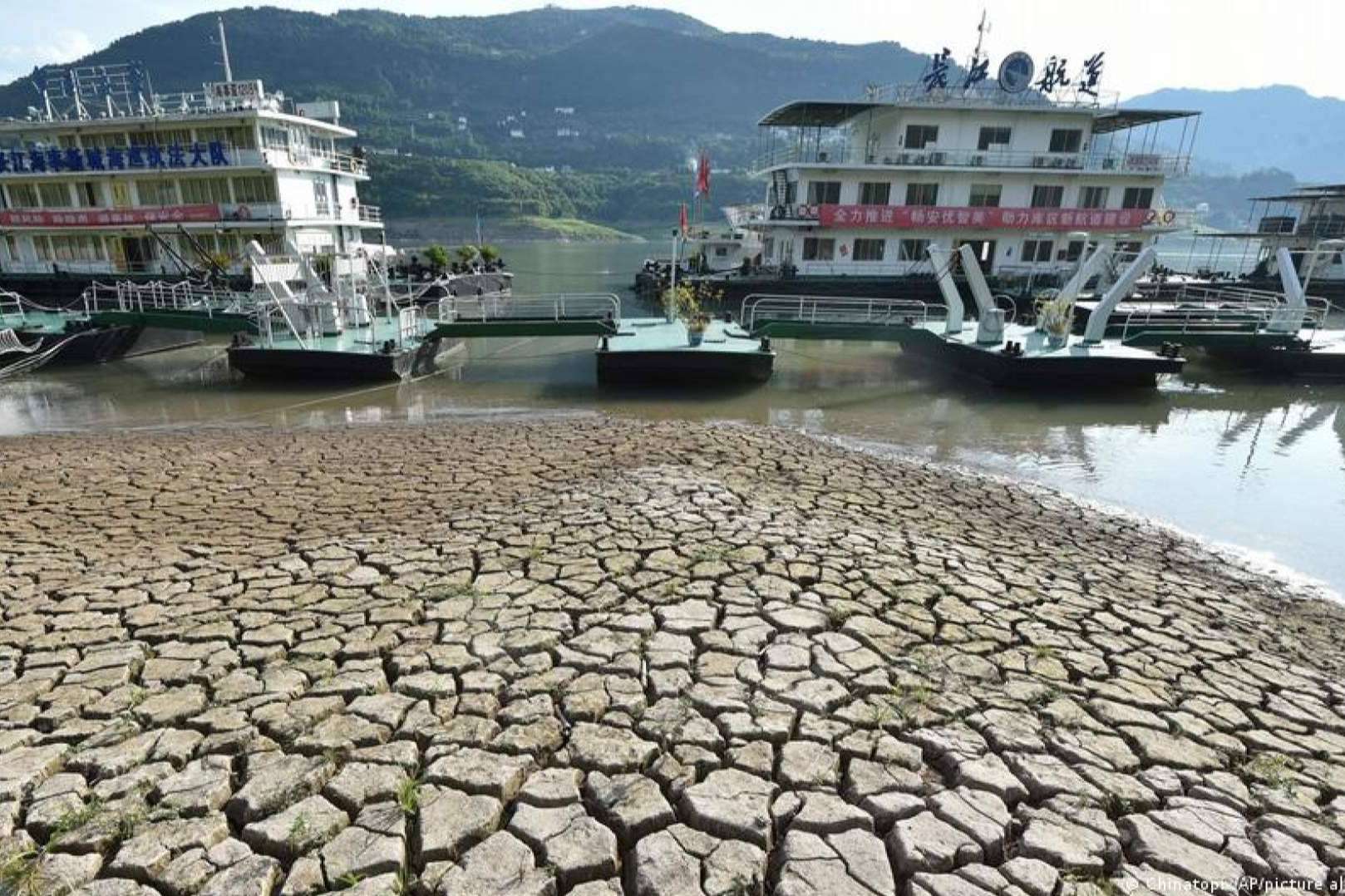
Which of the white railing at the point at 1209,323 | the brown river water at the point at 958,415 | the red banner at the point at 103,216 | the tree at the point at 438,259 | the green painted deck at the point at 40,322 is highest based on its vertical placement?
the red banner at the point at 103,216

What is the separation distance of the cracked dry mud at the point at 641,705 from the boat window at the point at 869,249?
23462mm

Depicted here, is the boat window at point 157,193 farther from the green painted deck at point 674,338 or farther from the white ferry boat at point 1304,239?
the white ferry boat at point 1304,239

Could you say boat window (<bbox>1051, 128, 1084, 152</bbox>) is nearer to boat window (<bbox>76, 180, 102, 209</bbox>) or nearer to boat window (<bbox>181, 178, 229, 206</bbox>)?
boat window (<bbox>181, 178, 229, 206</bbox>)

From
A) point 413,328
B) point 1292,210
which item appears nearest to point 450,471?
point 413,328

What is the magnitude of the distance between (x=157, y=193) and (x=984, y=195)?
105 ft

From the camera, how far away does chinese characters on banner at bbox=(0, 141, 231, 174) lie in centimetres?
2611

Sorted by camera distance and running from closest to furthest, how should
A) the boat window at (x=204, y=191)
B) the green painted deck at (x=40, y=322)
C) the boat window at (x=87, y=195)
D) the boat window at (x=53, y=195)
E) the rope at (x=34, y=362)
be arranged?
the rope at (x=34, y=362) < the green painted deck at (x=40, y=322) < the boat window at (x=204, y=191) < the boat window at (x=87, y=195) < the boat window at (x=53, y=195)

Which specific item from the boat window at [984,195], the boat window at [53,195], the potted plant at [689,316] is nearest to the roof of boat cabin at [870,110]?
the boat window at [984,195]

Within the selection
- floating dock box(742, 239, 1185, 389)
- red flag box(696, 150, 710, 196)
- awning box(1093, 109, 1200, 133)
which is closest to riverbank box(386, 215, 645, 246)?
awning box(1093, 109, 1200, 133)

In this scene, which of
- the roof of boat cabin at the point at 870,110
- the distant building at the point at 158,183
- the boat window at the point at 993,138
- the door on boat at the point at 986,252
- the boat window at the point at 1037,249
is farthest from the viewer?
the boat window at the point at 1037,249

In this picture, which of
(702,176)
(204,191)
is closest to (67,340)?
(204,191)

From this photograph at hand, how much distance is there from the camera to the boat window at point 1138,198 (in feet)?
99.1

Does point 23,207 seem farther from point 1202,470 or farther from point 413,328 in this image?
point 1202,470

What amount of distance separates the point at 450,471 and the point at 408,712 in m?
5.44
